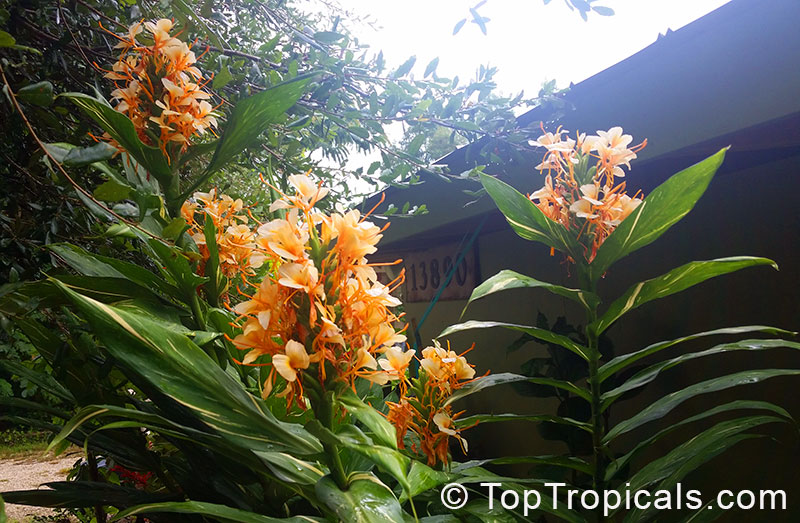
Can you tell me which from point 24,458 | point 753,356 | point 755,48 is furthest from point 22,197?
point 24,458

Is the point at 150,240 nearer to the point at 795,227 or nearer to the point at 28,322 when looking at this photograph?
the point at 28,322

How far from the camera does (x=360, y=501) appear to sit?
1.85ft

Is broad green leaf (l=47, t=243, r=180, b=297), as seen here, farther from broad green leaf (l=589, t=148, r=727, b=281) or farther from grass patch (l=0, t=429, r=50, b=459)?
grass patch (l=0, t=429, r=50, b=459)

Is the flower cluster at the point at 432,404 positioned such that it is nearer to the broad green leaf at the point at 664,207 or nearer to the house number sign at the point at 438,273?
the broad green leaf at the point at 664,207

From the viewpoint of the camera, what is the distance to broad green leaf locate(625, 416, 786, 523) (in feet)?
2.67

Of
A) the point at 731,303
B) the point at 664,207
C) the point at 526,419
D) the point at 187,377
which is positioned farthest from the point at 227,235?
→ the point at 731,303

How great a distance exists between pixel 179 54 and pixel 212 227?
272 millimetres

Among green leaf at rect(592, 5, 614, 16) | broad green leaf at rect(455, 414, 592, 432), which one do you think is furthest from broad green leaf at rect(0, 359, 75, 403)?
green leaf at rect(592, 5, 614, 16)

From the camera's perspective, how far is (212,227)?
0.75m

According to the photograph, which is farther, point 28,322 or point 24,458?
point 24,458

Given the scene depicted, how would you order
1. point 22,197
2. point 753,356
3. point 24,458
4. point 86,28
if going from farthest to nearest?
point 24,458 < point 753,356 < point 22,197 < point 86,28

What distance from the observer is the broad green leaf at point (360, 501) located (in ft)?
1.75

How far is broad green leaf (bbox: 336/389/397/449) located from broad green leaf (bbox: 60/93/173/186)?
43 cm

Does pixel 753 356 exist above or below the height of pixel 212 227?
below
